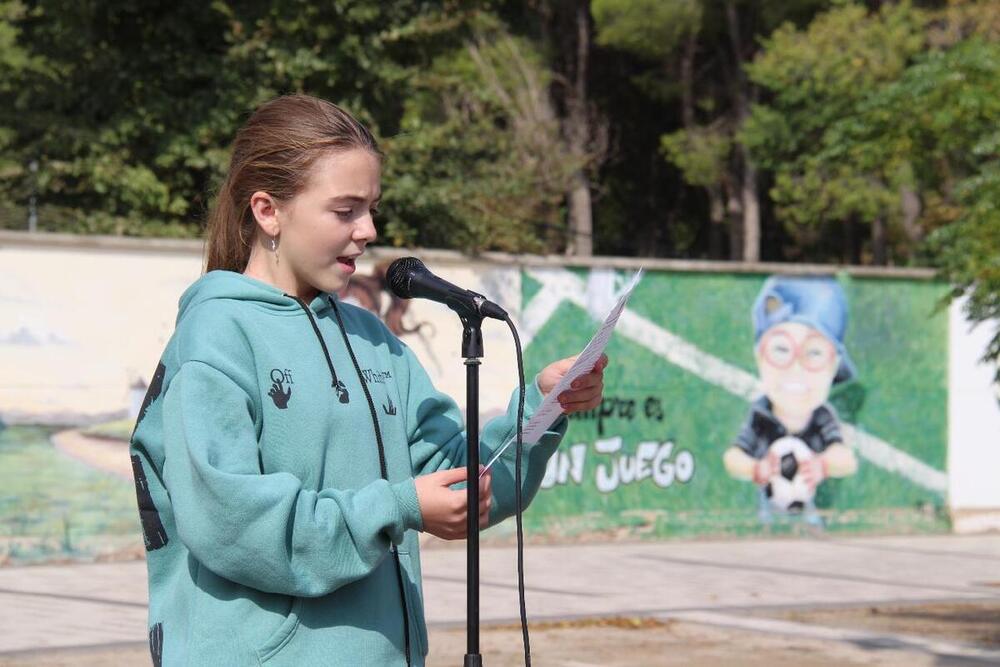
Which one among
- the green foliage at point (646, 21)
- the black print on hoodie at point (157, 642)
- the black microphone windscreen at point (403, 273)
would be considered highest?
the green foliage at point (646, 21)

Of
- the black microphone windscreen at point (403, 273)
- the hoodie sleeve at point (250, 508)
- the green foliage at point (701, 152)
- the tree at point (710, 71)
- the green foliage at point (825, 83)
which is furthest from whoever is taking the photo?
the green foliage at point (701, 152)

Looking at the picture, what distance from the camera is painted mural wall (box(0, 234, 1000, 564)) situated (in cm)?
1252

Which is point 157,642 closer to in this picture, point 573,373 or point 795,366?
point 573,373

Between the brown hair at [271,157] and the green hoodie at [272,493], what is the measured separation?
5.0 inches

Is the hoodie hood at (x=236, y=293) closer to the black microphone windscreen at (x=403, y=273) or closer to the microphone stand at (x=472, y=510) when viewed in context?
the black microphone windscreen at (x=403, y=273)

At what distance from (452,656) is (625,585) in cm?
360

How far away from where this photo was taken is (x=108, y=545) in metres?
12.7

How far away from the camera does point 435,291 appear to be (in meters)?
3.16

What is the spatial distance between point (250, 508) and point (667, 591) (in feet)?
30.5

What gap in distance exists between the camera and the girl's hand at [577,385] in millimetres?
3102

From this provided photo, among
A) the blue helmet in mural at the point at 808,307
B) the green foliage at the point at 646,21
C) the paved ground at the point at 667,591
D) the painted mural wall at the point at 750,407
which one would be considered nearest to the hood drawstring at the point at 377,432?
the paved ground at the point at 667,591

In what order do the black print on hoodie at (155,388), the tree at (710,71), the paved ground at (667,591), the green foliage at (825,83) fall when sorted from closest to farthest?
the black print on hoodie at (155,388) → the paved ground at (667,591) → the green foliage at (825,83) → the tree at (710,71)

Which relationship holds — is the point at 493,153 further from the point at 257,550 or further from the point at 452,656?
the point at 257,550

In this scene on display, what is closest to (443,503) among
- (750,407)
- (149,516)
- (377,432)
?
(377,432)
